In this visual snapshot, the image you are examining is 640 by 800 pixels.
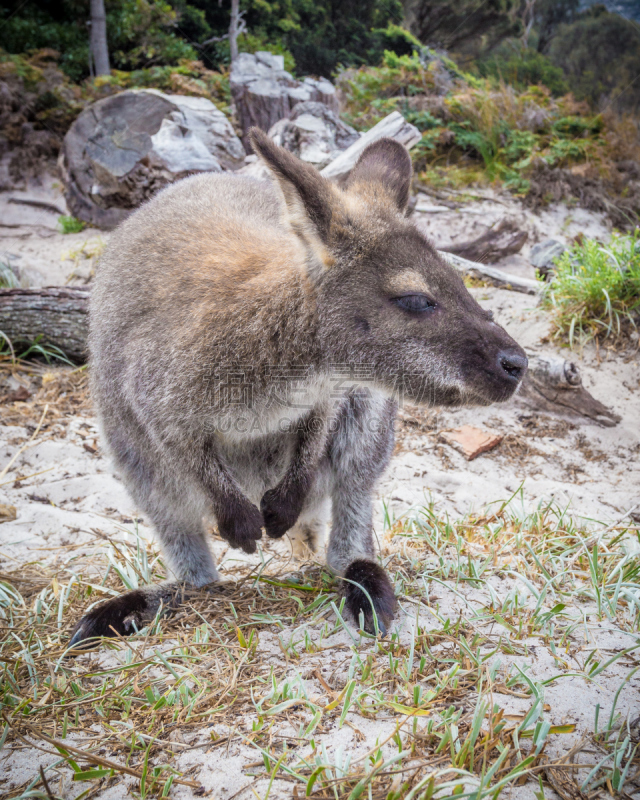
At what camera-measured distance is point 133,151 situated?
311 inches

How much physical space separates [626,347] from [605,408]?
0.76 m

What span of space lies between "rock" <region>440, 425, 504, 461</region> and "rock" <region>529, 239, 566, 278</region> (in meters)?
2.68

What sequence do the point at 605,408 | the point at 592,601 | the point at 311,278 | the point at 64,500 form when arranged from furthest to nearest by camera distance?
the point at 605,408 → the point at 64,500 → the point at 592,601 → the point at 311,278

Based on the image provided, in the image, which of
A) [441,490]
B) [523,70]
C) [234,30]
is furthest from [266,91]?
[441,490]

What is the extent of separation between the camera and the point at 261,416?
2752 mm

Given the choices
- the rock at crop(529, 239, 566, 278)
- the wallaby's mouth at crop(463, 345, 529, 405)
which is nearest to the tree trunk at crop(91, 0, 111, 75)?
the rock at crop(529, 239, 566, 278)

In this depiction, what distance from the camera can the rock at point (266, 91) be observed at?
30.8 feet

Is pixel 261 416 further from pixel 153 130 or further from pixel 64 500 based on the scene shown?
pixel 153 130

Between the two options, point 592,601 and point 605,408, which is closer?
→ point 592,601

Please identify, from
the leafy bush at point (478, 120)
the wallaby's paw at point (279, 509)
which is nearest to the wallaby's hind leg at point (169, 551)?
the wallaby's paw at point (279, 509)

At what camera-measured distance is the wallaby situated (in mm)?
2592

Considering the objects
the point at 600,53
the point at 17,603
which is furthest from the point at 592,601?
the point at 600,53

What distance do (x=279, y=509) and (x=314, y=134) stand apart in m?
6.45

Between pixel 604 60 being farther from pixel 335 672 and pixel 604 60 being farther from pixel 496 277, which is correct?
pixel 335 672
